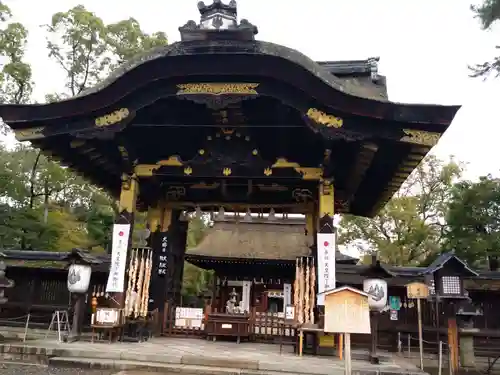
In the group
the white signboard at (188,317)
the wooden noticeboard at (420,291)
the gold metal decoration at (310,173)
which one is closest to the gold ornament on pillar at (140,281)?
the white signboard at (188,317)

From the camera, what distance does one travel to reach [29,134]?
8117 millimetres

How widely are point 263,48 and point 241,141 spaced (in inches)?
87.3

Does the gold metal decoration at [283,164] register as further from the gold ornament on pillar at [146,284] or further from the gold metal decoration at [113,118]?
the gold ornament on pillar at [146,284]

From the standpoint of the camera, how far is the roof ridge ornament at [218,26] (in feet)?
24.1

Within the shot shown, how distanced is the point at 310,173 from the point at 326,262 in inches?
71.8

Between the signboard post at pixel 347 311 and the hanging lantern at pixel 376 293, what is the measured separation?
9.14 ft

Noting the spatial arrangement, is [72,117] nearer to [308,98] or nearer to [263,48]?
[263,48]

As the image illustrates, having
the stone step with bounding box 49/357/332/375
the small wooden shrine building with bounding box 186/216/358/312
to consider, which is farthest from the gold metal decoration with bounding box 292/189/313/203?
the small wooden shrine building with bounding box 186/216/358/312

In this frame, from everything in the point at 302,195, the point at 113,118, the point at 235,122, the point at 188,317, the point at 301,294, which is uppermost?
the point at 235,122

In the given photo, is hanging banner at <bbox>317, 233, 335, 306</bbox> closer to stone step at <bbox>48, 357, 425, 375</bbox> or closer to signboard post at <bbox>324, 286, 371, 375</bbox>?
stone step at <bbox>48, 357, 425, 375</bbox>

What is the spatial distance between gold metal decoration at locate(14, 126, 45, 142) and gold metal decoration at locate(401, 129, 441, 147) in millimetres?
6374

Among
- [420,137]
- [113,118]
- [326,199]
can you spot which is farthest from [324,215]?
[113,118]

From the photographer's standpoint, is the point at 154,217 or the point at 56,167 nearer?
the point at 154,217

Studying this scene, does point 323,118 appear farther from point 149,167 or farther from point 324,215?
point 149,167
